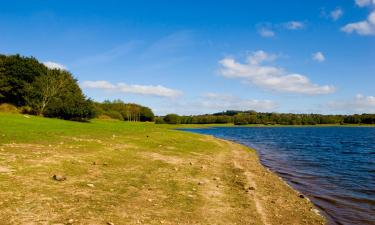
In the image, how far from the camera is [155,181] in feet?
53.3

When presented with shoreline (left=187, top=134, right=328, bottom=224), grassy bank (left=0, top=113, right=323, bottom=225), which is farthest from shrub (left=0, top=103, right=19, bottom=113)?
shoreline (left=187, top=134, right=328, bottom=224)

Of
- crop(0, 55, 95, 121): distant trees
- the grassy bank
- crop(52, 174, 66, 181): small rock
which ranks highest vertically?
crop(0, 55, 95, 121): distant trees

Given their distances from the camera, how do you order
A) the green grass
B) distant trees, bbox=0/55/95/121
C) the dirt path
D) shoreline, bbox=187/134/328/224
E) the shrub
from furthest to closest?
distant trees, bbox=0/55/95/121
the shrub
shoreline, bbox=187/134/328/224
the dirt path
the green grass

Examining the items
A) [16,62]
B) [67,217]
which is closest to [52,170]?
[67,217]

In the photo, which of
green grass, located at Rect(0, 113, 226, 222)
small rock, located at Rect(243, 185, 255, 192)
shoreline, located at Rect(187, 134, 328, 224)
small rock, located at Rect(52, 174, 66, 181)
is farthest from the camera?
small rock, located at Rect(243, 185, 255, 192)

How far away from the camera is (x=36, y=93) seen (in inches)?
3118

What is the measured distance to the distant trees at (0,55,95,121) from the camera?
80062 millimetres

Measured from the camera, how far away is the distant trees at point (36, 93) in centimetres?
8006

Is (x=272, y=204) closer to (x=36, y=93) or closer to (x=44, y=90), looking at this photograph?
(x=36, y=93)

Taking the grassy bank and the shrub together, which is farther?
the shrub

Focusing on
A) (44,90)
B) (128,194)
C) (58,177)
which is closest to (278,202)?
(128,194)

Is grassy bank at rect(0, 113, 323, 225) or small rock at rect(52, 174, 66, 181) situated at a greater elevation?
small rock at rect(52, 174, 66, 181)

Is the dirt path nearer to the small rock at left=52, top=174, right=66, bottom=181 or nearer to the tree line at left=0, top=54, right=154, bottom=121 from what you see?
the small rock at left=52, top=174, right=66, bottom=181

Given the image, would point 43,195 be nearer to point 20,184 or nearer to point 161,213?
point 20,184
